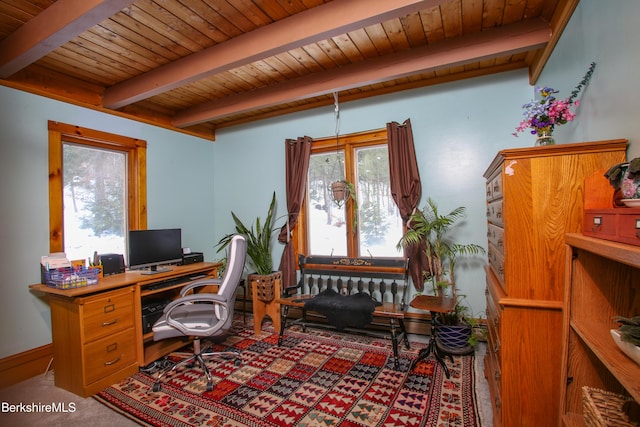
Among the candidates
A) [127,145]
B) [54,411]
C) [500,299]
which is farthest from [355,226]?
[54,411]

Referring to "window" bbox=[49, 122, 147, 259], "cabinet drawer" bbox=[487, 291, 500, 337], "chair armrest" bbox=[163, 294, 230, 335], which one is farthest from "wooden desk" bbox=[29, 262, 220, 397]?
"cabinet drawer" bbox=[487, 291, 500, 337]

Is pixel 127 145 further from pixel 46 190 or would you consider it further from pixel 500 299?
pixel 500 299

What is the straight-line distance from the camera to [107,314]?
96.7 inches

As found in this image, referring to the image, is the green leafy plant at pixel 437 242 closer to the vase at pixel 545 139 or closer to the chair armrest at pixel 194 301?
the vase at pixel 545 139

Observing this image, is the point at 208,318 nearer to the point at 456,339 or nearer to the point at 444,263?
the point at 456,339

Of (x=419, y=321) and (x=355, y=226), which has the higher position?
(x=355, y=226)

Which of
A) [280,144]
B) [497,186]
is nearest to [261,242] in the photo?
[280,144]

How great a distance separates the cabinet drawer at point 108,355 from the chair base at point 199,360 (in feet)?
1.08

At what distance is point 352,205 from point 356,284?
0.92 m

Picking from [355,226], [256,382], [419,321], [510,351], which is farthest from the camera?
[355,226]

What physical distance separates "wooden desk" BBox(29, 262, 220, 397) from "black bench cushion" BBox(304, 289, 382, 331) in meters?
1.52

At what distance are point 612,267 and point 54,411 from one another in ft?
10.9

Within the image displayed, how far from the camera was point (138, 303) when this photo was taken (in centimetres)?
269

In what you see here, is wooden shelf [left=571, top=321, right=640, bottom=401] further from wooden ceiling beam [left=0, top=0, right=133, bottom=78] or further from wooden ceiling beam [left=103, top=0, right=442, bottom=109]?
wooden ceiling beam [left=0, top=0, right=133, bottom=78]
